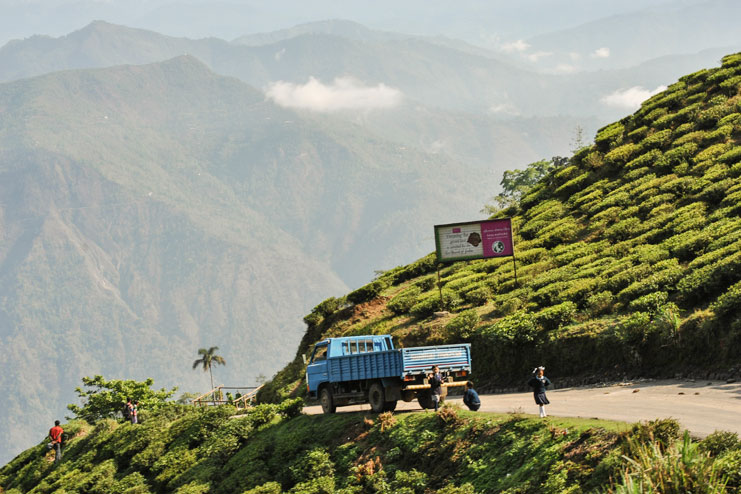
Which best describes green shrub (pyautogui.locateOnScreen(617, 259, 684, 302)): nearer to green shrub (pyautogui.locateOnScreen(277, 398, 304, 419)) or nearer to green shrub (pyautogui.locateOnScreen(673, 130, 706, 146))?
green shrub (pyautogui.locateOnScreen(277, 398, 304, 419))

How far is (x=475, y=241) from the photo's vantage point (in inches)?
1565

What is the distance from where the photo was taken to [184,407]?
4069 cm

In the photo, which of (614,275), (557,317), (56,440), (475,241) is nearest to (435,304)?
(475,241)

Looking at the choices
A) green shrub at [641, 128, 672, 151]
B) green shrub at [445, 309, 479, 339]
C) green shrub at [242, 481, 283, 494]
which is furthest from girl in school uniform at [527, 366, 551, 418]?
green shrub at [641, 128, 672, 151]

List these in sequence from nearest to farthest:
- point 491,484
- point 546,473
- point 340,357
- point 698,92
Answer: point 546,473 → point 491,484 → point 340,357 → point 698,92

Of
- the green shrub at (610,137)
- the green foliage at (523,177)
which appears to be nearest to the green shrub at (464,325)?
the green shrub at (610,137)

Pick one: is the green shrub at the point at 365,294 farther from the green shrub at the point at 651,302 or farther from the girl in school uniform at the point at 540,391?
the girl in school uniform at the point at 540,391

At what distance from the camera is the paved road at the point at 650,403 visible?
749 inches

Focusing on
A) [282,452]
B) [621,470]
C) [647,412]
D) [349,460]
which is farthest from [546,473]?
[282,452]

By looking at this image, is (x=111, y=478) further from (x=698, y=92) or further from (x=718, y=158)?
(x=698, y=92)

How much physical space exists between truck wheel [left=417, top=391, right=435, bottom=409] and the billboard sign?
14.5 metres

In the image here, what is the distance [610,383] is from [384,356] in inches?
335

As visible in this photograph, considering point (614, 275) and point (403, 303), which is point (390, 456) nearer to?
point (614, 275)

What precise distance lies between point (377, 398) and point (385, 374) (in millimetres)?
876
